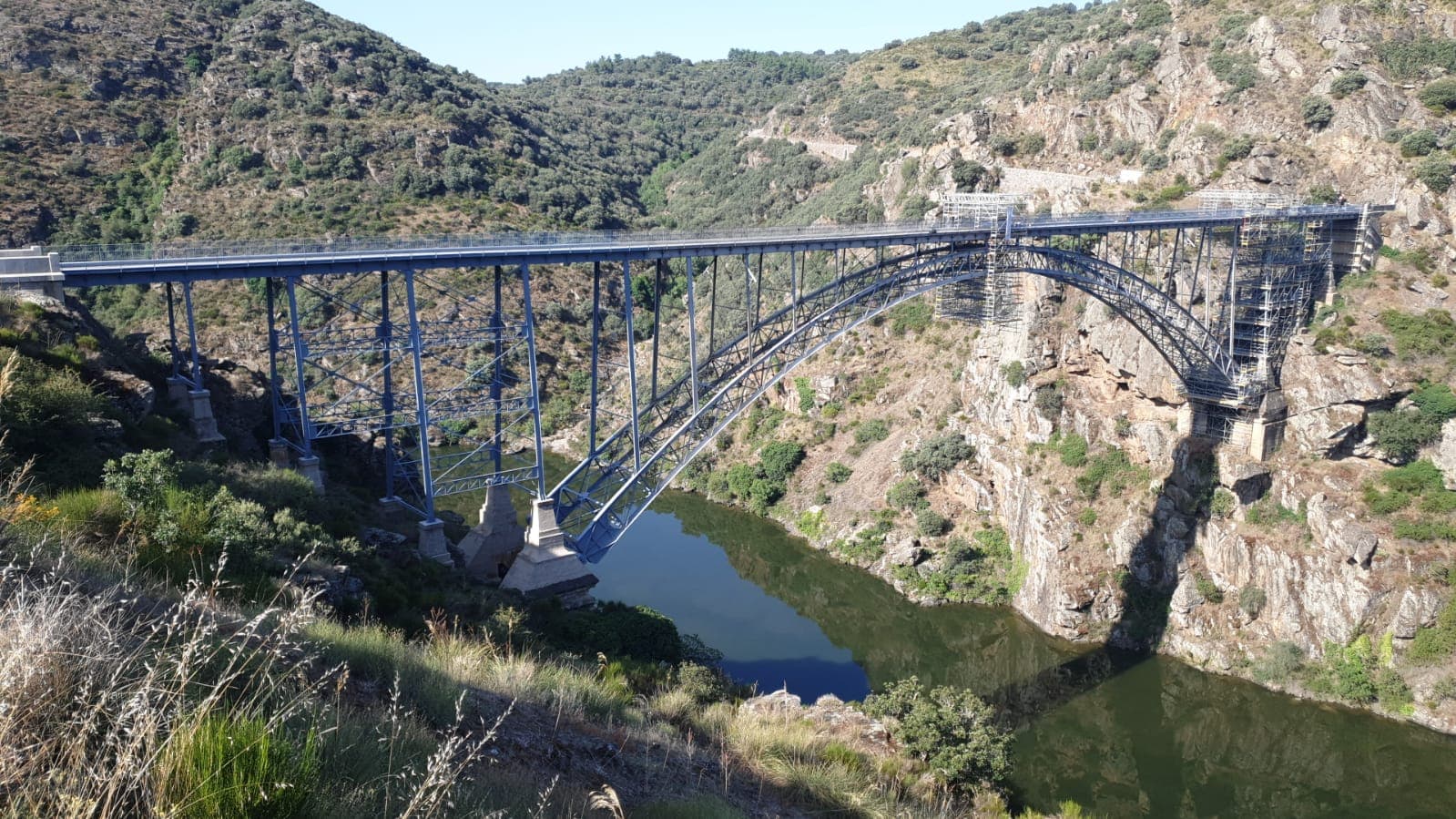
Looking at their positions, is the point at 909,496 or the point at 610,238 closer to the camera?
the point at 610,238

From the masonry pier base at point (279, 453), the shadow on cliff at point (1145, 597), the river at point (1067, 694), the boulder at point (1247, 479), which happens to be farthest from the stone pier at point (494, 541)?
the boulder at point (1247, 479)

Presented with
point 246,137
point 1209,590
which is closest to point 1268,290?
point 1209,590

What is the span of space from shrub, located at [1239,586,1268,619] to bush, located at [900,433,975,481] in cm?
→ 936

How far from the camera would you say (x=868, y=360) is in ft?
129

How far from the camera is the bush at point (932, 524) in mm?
31781

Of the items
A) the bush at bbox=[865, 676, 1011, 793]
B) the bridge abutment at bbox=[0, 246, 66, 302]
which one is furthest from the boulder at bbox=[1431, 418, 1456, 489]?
the bridge abutment at bbox=[0, 246, 66, 302]

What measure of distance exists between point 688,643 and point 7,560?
731 inches

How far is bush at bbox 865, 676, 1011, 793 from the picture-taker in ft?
49.2

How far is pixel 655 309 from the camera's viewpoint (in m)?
19.1

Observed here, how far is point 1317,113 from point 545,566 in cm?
3334

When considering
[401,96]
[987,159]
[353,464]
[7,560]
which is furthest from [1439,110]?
[401,96]

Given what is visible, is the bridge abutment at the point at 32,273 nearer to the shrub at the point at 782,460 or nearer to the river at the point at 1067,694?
the river at the point at 1067,694

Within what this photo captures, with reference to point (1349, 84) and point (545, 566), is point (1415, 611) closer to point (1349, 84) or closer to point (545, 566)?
point (1349, 84)

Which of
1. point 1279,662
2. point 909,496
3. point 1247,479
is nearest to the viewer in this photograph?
point 1279,662
